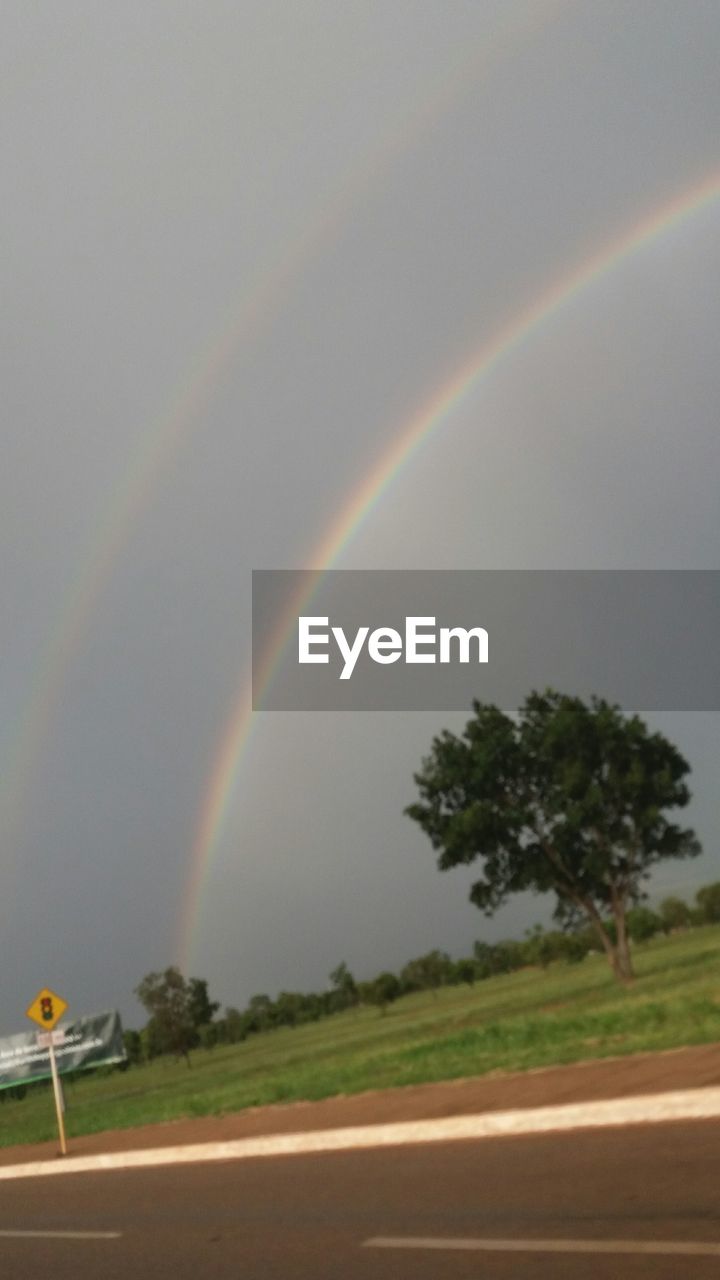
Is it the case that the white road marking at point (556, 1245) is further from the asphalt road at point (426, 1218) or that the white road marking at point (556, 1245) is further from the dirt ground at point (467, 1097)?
the dirt ground at point (467, 1097)

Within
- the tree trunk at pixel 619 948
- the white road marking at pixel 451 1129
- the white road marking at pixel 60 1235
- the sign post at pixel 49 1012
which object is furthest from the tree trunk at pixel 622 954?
the white road marking at pixel 60 1235

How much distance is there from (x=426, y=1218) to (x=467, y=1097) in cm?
900

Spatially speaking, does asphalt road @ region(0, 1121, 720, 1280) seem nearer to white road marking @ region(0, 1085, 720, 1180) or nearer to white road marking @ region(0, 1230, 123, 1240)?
white road marking @ region(0, 1230, 123, 1240)

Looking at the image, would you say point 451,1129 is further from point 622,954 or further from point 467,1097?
point 622,954

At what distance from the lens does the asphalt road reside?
8320 millimetres

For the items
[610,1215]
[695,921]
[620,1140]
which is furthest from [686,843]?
[695,921]

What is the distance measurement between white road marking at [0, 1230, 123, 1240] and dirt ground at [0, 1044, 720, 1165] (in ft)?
18.0

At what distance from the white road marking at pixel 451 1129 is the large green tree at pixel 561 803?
30906mm

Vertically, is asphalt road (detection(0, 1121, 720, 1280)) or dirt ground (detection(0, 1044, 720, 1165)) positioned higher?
asphalt road (detection(0, 1121, 720, 1280))

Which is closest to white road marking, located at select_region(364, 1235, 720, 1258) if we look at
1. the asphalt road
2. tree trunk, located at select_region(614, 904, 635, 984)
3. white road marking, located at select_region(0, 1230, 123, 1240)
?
the asphalt road

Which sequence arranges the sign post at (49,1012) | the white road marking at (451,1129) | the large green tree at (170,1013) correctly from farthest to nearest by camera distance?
the large green tree at (170,1013)
the sign post at (49,1012)
the white road marking at (451,1129)

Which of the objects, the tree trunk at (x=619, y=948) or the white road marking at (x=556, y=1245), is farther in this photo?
the tree trunk at (x=619, y=948)

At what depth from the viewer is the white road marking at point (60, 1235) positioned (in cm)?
1298

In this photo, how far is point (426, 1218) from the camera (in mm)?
10477
